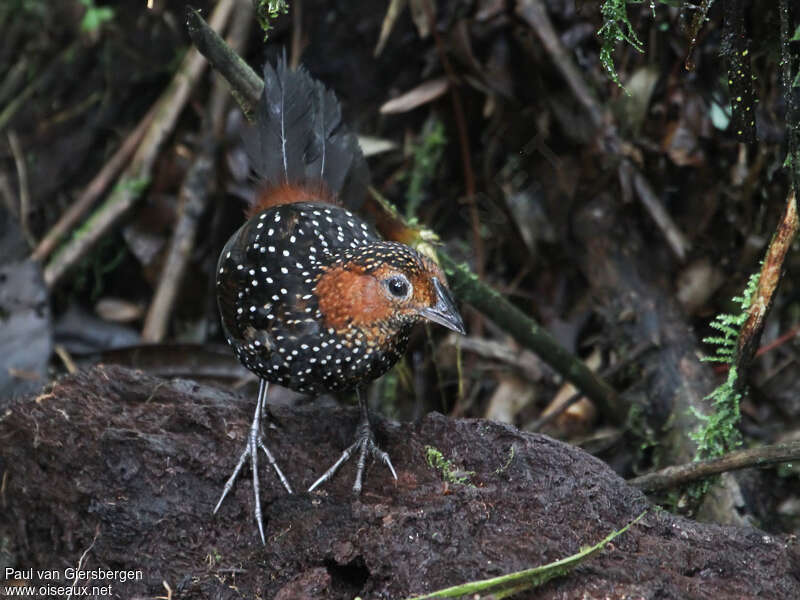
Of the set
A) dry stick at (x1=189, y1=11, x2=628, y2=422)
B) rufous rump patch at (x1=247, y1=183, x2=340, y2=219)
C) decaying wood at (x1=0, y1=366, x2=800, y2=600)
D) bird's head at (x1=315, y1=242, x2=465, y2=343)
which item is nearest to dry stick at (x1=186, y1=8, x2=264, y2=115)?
dry stick at (x1=189, y1=11, x2=628, y2=422)

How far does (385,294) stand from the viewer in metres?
3.01

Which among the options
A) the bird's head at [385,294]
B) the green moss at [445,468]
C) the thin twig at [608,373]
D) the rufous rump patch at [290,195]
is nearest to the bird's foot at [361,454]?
the green moss at [445,468]

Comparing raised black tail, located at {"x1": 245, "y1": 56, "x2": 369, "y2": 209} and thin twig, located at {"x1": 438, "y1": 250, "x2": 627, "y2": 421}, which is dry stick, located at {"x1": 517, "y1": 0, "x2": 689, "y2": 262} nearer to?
thin twig, located at {"x1": 438, "y1": 250, "x2": 627, "y2": 421}

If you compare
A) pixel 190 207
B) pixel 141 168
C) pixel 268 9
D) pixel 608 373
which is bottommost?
pixel 608 373

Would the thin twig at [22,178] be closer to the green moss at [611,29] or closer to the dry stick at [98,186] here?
the dry stick at [98,186]

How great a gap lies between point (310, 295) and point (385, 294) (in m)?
0.27

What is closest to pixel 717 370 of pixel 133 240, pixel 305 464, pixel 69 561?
pixel 305 464

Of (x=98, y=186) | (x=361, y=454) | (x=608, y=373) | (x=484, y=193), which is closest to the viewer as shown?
(x=361, y=454)

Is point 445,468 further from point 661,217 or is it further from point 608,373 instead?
point 661,217

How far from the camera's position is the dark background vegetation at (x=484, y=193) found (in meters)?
4.30

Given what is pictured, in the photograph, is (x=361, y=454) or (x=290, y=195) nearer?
(x=361, y=454)

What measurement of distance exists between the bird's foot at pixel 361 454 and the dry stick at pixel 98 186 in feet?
9.74

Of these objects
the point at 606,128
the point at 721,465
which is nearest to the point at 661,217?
the point at 606,128

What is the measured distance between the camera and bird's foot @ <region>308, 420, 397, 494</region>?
2861 mm
